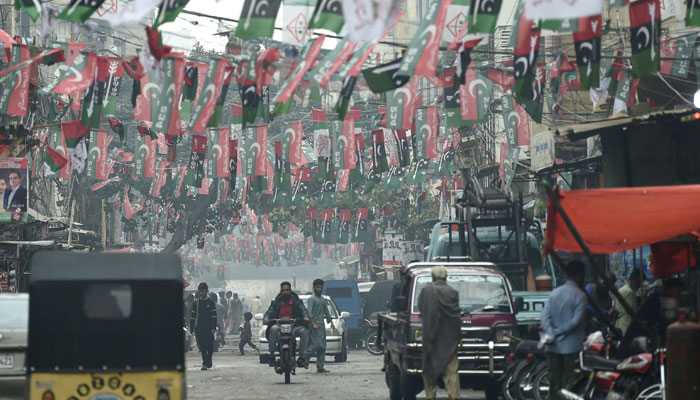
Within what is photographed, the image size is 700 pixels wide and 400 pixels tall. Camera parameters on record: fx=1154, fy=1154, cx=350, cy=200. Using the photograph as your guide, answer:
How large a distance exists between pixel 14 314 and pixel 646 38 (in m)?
8.03

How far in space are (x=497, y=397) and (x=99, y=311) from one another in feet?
23.3

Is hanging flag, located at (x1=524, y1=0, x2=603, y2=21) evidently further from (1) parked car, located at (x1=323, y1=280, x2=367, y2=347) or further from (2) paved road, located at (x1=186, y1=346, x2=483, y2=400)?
(1) parked car, located at (x1=323, y1=280, x2=367, y2=347)

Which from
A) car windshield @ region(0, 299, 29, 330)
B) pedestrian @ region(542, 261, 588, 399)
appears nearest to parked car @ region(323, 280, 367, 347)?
car windshield @ region(0, 299, 29, 330)

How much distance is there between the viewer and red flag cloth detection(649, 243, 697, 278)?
1341cm

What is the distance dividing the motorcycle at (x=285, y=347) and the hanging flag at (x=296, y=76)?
248 inches

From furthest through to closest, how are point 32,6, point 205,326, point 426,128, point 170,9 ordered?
point 426,128
point 205,326
point 32,6
point 170,9

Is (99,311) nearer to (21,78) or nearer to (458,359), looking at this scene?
(458,359)

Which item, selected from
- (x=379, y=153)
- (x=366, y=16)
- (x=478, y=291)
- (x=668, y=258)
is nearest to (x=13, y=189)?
(x=379, y=153)

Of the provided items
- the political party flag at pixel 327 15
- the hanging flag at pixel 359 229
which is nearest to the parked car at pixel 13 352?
the political party flag at pixel 327 15

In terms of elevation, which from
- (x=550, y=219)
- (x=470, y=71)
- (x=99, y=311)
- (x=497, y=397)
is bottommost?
(x=497, y=397)

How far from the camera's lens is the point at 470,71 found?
21.4 m

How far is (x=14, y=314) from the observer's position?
511 inches

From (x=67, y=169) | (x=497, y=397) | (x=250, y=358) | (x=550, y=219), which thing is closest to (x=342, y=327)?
(x=250, y=358)

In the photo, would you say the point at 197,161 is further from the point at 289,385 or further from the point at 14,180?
the point at 289,385
